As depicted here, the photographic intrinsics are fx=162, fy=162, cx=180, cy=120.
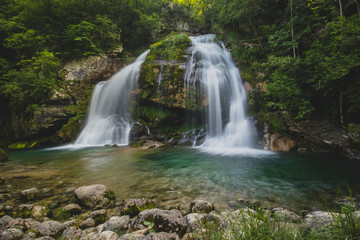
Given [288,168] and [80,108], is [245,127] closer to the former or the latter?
[288,168]

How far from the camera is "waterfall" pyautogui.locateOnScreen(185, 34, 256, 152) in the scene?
1024 cm

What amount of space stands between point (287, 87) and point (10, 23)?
21004mm

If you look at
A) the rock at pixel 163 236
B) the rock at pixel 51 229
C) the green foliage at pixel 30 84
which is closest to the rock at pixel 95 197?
the rock at pixel 51 229

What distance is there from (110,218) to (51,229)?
878 mm

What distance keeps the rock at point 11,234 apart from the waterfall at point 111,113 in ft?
33.1

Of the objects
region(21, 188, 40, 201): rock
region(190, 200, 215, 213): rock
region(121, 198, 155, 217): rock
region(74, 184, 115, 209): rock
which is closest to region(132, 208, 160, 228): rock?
region(121, 198, 155, 217): rock

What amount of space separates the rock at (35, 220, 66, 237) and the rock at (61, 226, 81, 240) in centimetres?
14

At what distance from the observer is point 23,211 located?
3.22 m

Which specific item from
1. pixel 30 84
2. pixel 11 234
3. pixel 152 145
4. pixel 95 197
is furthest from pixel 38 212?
pixel 30 84

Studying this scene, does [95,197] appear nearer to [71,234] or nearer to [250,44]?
[71,234]

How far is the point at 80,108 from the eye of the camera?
14.5 m

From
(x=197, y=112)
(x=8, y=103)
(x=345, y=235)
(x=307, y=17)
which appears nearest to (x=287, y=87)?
(x=307, y=17)

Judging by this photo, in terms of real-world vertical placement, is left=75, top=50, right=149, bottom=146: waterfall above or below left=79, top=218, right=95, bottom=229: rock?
above

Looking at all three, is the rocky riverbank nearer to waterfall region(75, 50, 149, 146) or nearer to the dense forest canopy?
the dense forest canopy
